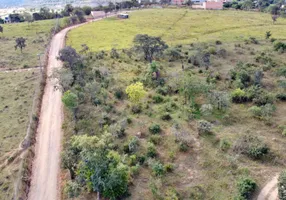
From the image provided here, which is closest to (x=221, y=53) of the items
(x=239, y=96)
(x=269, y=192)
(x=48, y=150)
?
(x=239, y=96)

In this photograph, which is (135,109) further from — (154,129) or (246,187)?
(246,187)

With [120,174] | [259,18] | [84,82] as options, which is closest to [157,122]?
[120,174]

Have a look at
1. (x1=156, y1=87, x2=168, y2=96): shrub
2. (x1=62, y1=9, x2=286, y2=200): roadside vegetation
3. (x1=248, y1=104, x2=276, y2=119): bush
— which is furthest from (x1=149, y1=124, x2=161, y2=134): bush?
(x1=248, y1=104, x2=276, y2=119): bush

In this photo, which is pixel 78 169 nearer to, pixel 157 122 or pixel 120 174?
pixel 120 174

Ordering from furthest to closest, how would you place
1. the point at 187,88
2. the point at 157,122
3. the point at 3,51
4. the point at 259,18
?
the point at 259,18
the point at 3,51
the point at 187,88
the point at 157,122

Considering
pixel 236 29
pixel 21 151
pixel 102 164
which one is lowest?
pixel 21 151

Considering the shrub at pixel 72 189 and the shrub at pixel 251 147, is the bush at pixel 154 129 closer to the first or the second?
the shrub at pixel 251 147
